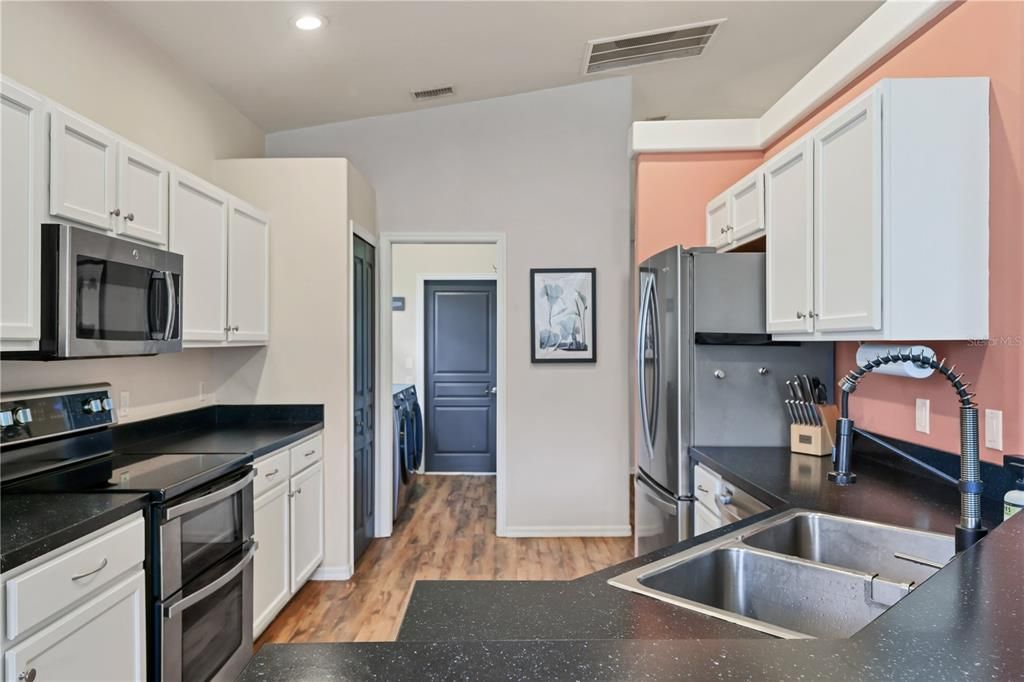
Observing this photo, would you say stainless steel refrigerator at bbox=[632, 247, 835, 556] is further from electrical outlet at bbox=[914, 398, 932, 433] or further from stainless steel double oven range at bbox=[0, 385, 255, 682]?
stainless steel double oven range at bbox=[0, 385, 255, 682]

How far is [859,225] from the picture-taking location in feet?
6.30

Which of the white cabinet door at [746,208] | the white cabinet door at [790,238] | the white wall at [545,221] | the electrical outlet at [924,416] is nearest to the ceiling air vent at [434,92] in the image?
the white wall at [545,221]

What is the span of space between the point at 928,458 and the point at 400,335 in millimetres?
4876

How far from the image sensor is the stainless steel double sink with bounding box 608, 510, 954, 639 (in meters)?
1.30

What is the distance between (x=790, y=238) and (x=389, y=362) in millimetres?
2763

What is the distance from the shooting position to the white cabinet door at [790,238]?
7.30ft

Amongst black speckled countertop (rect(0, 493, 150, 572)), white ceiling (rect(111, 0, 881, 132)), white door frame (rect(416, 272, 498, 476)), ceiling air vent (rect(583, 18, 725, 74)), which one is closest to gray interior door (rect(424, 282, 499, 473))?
white door frame (rect(416, 272, 498, 476))

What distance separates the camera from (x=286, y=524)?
2.92m

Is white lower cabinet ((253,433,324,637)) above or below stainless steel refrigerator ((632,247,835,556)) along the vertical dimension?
below

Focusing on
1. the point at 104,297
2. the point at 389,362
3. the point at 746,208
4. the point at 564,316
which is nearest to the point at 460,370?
the point at 389,362

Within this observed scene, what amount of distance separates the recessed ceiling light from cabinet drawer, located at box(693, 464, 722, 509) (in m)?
2.62

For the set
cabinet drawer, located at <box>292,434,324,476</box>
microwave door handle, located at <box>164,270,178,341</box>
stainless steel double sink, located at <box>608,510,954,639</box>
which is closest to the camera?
stainless steel double sink, located at <box>608,510,954,639</box>

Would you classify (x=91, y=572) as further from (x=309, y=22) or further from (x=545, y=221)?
(x=545, y=221)

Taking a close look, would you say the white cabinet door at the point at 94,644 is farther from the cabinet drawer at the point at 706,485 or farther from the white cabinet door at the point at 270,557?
the cabinet drawer at the point at 706,485
